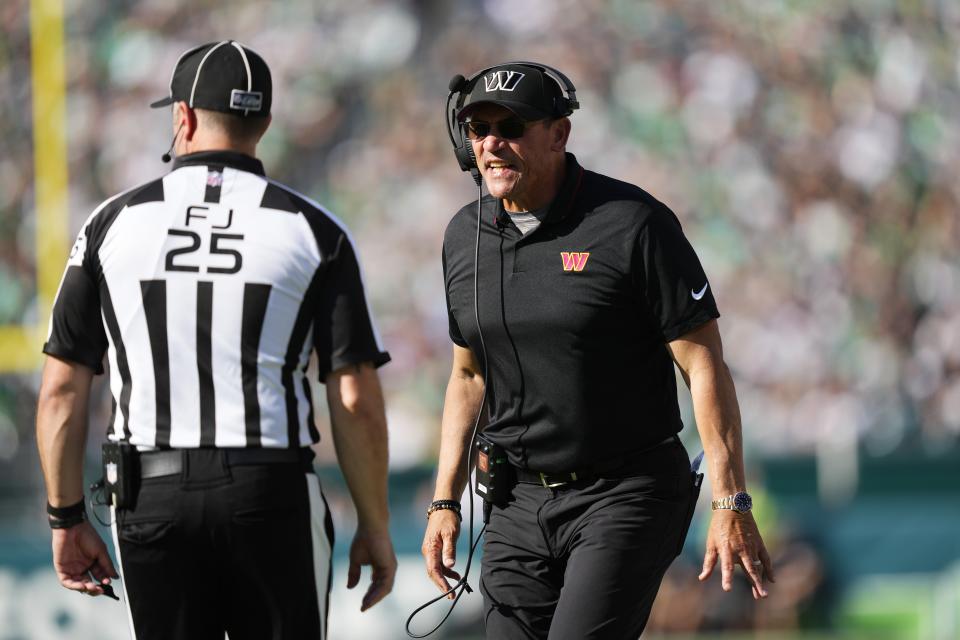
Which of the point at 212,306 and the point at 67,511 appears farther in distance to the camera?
the point at 67,511

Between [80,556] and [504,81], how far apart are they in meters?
1.47

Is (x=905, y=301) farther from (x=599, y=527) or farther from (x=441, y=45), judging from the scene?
(x=599, y=527)

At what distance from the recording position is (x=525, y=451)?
3.21 metres

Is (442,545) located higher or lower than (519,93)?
lower

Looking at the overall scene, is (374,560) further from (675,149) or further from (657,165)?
(675,149)

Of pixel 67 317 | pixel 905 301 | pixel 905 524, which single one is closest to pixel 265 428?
pixel 67 317

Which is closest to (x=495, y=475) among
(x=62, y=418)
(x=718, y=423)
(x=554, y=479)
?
(x=554, y=479)

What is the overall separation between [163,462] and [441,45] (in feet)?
24.2

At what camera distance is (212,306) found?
297cm

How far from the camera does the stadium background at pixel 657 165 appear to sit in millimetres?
8352

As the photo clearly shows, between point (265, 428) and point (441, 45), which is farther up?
point (441, 45)

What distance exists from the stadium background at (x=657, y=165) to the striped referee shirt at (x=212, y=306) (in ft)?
14.3

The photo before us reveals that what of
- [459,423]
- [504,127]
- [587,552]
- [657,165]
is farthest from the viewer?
[657,165]

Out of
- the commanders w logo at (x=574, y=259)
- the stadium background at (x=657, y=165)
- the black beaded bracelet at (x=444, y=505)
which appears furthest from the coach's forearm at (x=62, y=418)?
the stadium background at (x=657, y=165)
